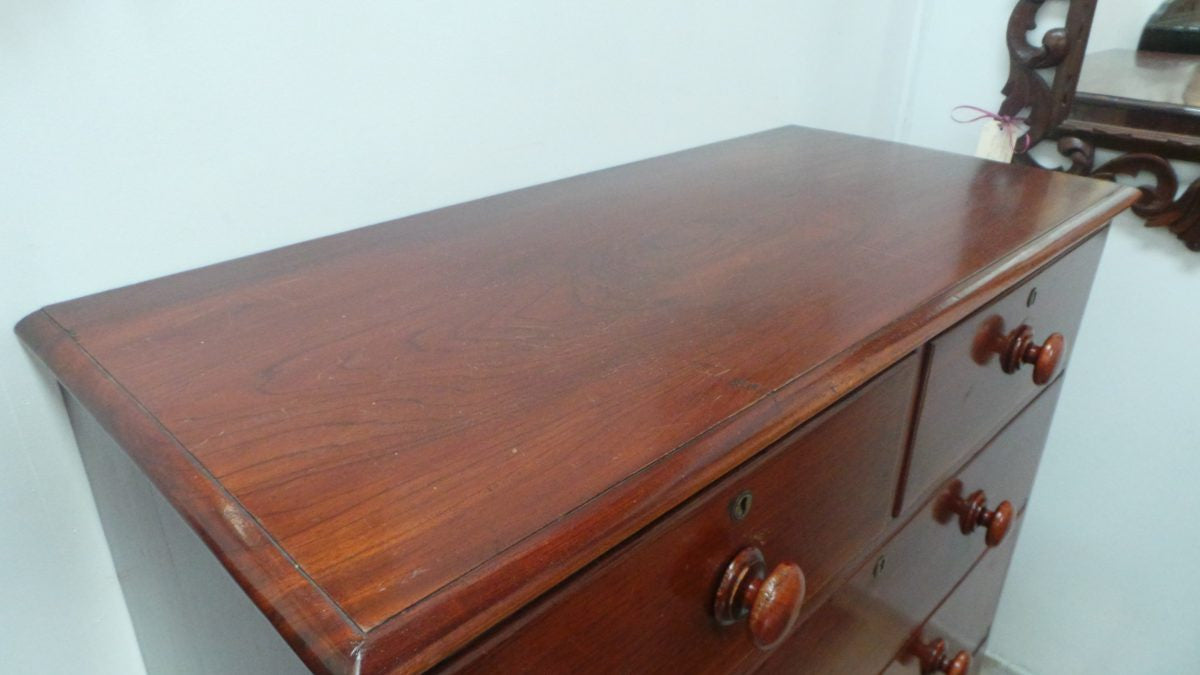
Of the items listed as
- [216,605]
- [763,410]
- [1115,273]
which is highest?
[763,410]

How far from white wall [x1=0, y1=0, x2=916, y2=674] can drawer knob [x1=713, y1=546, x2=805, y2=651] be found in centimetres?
46

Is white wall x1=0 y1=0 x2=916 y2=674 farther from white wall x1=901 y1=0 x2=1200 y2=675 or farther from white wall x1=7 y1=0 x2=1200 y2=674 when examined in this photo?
white wall x1=901 y1=0 x2=1200 y2=675

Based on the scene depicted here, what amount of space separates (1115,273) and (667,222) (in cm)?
83

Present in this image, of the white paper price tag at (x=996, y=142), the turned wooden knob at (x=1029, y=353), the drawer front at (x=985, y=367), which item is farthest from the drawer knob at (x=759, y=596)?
the white paper price tag at (x=996, y=142)

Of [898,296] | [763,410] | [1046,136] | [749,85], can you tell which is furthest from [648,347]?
[1046,136]

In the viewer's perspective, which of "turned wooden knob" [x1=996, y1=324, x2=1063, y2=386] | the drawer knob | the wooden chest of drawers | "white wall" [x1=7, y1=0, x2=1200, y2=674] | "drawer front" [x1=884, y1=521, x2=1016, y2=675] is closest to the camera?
the wooden chest of drawers

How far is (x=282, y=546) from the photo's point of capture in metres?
0.35

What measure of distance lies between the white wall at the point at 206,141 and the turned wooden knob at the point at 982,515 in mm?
528

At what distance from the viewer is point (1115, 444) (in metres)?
1.30

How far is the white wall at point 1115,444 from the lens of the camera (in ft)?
3.90

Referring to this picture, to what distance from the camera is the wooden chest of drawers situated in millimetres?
368

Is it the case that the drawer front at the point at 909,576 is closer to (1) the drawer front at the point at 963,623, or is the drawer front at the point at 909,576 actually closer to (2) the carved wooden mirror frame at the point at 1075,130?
(1) the drawer front at the point at 963,623

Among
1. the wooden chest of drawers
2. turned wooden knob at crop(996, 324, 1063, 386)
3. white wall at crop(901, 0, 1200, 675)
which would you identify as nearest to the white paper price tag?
white wall at crop(901, 0, 1200, 675)

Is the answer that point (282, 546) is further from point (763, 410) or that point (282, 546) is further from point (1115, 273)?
point (1115, 273)
